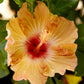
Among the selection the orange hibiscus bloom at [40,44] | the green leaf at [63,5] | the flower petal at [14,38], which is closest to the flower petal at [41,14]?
the orange hibiscus bloom at [40,44]

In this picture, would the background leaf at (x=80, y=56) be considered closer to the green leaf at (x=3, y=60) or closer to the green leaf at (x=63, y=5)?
the green leaf at (x=63, y=5)

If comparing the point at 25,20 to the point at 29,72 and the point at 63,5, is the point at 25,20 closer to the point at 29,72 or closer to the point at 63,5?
the point at 29,72

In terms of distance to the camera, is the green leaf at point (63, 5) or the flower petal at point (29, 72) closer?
the flower petal at point (29, 72)

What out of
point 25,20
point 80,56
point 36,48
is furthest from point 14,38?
point 80,56

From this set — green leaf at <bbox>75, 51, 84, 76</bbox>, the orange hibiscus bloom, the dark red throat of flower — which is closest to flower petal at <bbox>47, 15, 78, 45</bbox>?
the orange hibiscus bloom

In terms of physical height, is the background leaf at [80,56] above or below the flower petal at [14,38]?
below

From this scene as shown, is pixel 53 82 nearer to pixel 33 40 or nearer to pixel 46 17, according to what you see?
pixel 33 40

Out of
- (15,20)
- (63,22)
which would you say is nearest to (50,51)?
(63,22)

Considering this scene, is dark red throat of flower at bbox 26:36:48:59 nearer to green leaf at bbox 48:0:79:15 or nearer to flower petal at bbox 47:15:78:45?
flower petal at bbox 47:15:78:45
